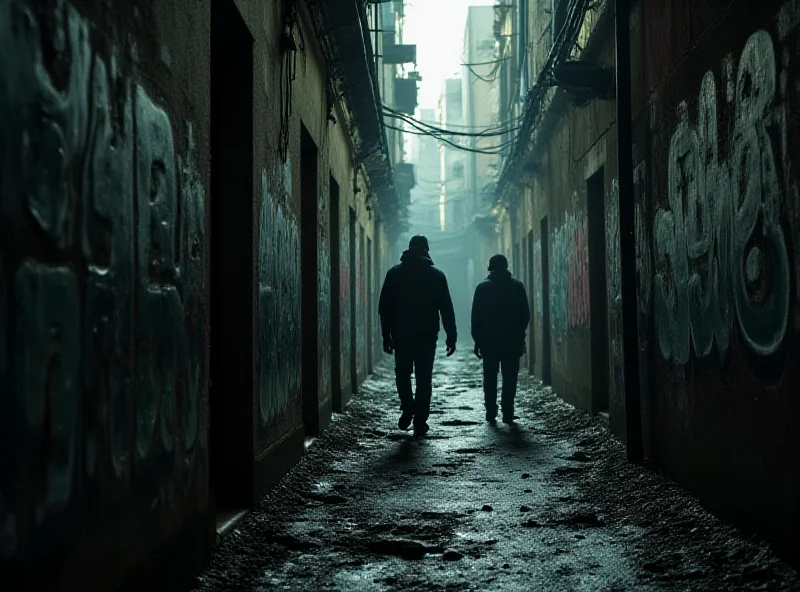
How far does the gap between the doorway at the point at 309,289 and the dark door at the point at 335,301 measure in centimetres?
206

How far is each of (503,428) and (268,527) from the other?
4559mm

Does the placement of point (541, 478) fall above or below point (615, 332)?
below

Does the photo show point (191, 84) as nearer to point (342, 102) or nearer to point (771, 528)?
point (771, 528)

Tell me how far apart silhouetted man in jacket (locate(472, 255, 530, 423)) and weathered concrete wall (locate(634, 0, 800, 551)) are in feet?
10.1

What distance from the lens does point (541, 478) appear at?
598 cm

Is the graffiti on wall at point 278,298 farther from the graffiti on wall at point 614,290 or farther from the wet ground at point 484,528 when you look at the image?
the graffiti on wall at point 614,290

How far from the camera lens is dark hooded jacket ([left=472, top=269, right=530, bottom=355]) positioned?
9406mm

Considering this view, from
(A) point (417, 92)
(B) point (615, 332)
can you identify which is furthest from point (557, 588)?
(A) point (417, 92)

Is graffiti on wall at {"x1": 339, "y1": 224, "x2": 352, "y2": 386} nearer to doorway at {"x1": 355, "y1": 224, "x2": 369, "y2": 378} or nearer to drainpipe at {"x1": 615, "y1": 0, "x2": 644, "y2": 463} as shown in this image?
doorway at {"x1": 355, "y1": 224, "x2": 369, "y2": 378}

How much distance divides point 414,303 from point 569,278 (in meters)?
3.40

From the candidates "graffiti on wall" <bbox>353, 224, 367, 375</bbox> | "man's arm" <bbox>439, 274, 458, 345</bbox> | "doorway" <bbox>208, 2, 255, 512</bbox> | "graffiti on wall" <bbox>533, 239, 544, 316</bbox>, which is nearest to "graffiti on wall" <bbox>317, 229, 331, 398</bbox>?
"man's arm" <bbox>439, 274, 458, 345</bbox>

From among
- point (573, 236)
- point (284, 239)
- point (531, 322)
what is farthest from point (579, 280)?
point (531, 322)

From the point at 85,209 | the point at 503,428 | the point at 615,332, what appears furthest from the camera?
the point at 503,428

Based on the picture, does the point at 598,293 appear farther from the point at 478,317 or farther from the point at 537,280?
the point at 537,280
